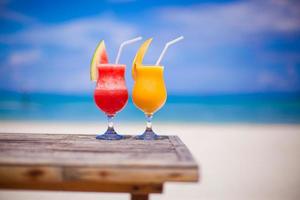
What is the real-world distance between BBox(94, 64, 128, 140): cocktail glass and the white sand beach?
1.42ft

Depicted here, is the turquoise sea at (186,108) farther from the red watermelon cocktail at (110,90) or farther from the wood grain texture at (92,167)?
the wood grain texture at (92,167)

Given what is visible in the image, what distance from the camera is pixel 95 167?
1119 mm

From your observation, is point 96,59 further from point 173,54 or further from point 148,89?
point 173,54

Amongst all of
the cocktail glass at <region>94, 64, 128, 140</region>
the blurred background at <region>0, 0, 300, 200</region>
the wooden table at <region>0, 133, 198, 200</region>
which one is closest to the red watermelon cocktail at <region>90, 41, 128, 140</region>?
the cocktail glass at <region>94, 64, 128, 140</region>

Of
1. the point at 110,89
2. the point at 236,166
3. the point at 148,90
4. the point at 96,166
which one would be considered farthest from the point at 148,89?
the point at 236,166

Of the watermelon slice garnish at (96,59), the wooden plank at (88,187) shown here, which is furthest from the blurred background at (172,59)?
the wooden plank at (88,187)

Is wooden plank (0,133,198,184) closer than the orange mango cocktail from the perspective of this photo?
Yes

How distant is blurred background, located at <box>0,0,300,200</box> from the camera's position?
7.46 m

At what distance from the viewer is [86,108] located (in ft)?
25.6

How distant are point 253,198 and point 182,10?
5.08 m

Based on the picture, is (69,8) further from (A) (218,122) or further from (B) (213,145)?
(B) (213,145)

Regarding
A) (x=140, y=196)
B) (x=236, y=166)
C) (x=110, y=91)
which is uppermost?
(x=236, y=166)

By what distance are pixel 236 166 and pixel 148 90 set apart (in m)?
2.55

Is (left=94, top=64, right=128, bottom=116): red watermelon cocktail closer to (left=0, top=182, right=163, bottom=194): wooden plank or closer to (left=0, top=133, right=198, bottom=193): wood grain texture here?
(left=0, top=133, right=198, bottom=193): wood grain texture
